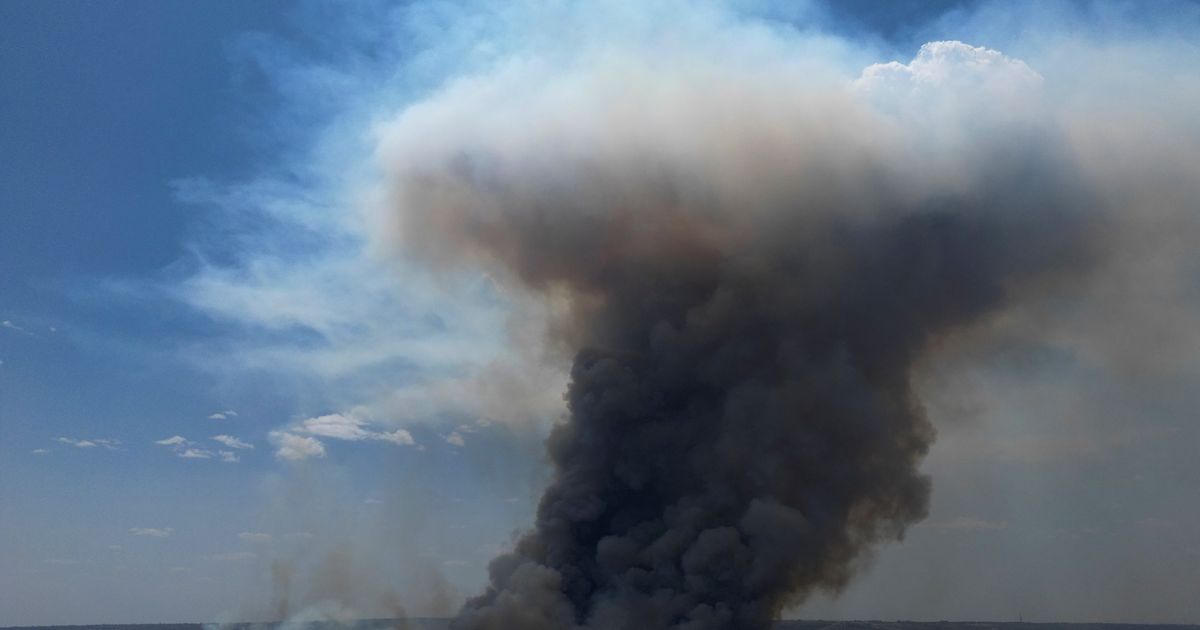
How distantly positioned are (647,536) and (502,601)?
582 inches

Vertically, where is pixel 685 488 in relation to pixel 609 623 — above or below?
above

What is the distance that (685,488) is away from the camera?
95000 mm

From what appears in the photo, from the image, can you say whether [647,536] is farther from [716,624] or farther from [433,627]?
[433,627]

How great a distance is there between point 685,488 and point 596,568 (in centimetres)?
1114

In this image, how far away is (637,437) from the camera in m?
96.9

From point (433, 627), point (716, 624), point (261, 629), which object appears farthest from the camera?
point (433, 627)

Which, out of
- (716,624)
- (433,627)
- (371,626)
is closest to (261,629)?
(371,626)

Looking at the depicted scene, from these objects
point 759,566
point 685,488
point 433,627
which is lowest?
point 433,627

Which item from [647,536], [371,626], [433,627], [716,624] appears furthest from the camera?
[433,627]

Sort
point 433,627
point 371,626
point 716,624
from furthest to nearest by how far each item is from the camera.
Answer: point 433,627, point 371,626, point 716,624

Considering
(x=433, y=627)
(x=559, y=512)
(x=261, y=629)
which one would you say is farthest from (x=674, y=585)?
(x=433, y=627)

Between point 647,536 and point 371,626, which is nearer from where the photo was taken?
point 647,536

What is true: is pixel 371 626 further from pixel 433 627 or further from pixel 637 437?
pixel 637 437

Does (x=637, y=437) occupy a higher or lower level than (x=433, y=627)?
higher
